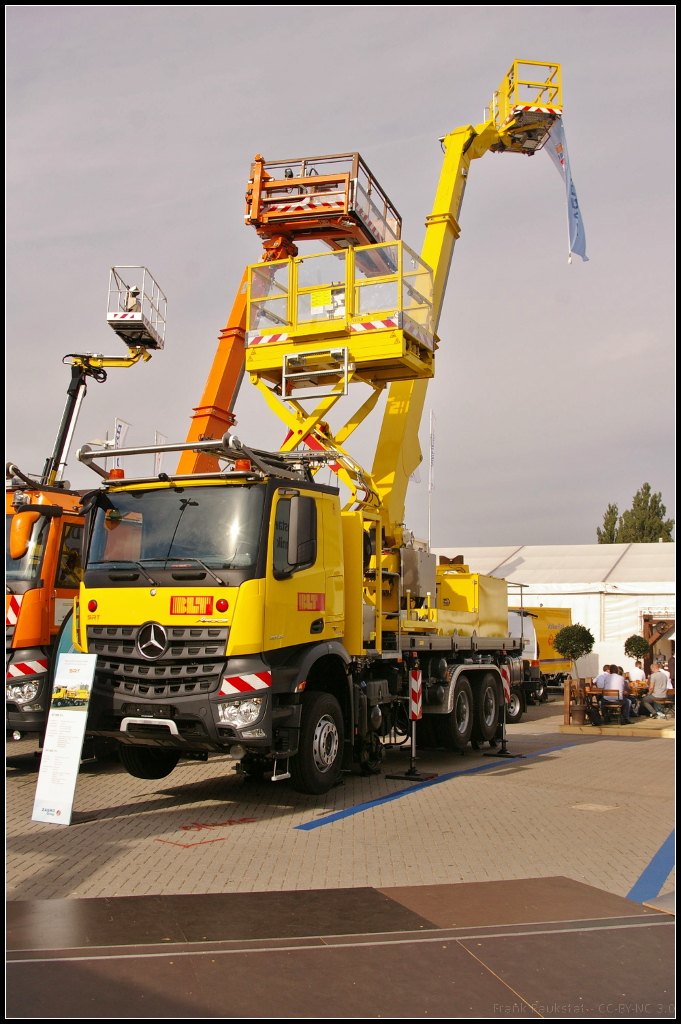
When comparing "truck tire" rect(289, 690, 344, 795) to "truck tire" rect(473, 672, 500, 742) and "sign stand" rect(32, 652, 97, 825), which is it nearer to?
"sign stand" rect(32, 652, 97, 825)

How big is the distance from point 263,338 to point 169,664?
501cm

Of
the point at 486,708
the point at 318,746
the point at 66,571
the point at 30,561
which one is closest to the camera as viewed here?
the point at 318,746

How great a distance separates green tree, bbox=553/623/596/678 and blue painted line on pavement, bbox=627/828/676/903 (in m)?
19.1

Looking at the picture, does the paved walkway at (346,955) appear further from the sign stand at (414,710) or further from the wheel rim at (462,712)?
the wheel rim at (462,712)

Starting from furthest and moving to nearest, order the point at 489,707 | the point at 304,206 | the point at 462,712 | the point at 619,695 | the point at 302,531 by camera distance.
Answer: the point at 619,695
the point at 304,206
the point at 489,707
the point at 462,712
the point at 302,531

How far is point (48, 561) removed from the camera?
9781 mm

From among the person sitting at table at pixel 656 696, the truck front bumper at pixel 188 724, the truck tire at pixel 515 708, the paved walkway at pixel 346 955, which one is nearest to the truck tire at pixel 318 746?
the truck front bumper at pixel 188 724

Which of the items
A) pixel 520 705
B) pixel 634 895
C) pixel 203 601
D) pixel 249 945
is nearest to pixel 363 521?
pixel 203 601

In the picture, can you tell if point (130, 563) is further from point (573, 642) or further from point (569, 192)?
point (573, 642)

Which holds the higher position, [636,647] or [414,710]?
[636,647]

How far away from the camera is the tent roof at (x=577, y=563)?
30125 mm

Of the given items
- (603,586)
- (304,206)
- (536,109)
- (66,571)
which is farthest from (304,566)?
(603,586)

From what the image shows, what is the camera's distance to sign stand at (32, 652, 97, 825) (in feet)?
22.7

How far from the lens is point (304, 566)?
26.1 ft
